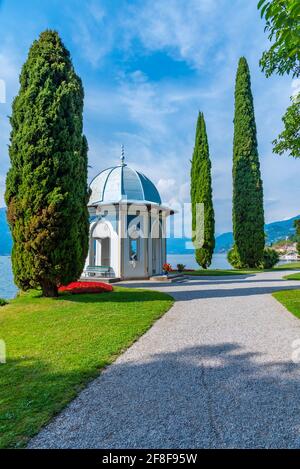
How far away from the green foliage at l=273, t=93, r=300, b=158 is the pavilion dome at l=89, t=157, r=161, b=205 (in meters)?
9.93

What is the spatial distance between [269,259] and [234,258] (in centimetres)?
317

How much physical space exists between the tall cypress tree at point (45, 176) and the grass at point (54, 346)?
4.18 feet

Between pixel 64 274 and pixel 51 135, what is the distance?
4.83m

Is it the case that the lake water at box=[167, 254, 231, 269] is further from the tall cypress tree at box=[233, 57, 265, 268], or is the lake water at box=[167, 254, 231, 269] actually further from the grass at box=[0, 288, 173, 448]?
the grass at box=[0, 288, 173, 448]

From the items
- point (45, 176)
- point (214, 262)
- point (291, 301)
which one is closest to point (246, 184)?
point (214, 262)

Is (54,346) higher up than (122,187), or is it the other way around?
(122,187)

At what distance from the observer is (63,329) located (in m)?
6.14

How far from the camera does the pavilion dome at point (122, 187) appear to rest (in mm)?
17969

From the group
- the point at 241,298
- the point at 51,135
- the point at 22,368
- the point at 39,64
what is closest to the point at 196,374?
the point at 22,368

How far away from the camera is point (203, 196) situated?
25.4 metres

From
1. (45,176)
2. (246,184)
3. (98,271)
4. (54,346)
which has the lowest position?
(54,346)

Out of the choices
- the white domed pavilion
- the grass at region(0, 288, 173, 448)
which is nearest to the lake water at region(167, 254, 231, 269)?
the white domed pavilion

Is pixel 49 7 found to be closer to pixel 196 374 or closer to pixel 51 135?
pixel 51 135

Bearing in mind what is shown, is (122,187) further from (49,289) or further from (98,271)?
(49,289)
